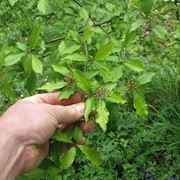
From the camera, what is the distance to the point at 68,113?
1.54 meters

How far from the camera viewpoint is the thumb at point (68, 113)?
1.54 meters

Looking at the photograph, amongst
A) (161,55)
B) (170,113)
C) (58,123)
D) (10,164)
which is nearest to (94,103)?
(58,123)

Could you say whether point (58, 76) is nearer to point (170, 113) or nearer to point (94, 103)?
point (94, 103)

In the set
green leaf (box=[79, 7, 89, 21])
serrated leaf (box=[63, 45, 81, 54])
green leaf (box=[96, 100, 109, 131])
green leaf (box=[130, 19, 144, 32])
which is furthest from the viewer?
green leaf (box=[79, 7, 89, 21])

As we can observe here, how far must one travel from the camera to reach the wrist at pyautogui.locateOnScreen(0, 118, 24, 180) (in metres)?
1.51

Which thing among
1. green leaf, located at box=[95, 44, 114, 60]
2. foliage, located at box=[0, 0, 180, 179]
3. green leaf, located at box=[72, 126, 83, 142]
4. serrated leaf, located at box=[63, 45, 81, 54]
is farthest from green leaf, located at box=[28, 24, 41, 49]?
green leaf, located at box=[72, 126, 83, 142]

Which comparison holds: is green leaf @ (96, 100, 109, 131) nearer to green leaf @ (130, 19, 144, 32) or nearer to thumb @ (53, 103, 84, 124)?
thumb @ (53, 103, 84, 124)

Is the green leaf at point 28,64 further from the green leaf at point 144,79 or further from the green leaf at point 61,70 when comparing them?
the green leaf at point 144,79

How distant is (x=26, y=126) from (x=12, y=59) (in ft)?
0.78

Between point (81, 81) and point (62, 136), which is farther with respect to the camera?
point (62, 136)

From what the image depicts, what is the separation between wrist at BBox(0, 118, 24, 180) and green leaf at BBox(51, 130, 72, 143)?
0.43 ft

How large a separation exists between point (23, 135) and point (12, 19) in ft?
11.3

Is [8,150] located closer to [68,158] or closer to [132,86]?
[68,158]

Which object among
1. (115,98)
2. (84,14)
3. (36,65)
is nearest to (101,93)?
(115,98)
